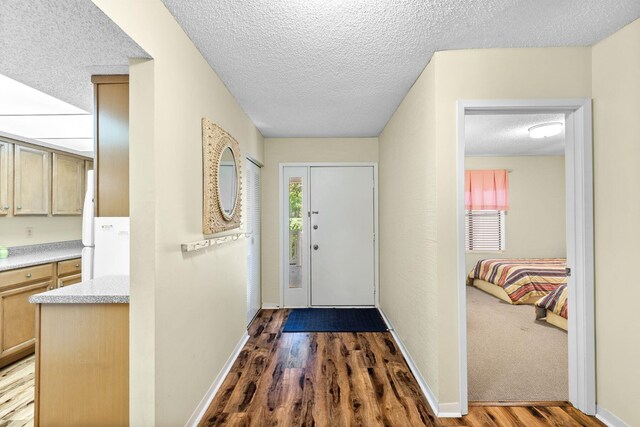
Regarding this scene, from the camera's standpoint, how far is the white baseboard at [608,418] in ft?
6.35

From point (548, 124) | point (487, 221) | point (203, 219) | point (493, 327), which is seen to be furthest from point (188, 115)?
point (487, 221)

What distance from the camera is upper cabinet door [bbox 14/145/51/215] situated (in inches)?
131

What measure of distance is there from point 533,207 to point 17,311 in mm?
7006

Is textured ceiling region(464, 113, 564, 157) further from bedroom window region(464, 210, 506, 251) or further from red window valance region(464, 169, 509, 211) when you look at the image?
bedroom window region(464, 210, 506, 251)

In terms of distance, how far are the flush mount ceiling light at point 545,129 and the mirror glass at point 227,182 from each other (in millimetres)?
3536

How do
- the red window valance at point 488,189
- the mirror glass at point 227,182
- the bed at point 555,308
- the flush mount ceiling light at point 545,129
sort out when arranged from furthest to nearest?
1. the red window valance at point 488,189
2. the flush mount ceiling light at point 545,129
3. the bed at point 555,308
4. the mirror glass at point 227,182

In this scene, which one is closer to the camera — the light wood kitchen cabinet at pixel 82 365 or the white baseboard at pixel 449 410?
the light wood kitchen cabinet at pixel 82 365

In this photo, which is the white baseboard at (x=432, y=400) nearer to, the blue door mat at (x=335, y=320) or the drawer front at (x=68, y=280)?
the blue door mat at (x=335, y=320)

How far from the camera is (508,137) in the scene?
4617 millimetres

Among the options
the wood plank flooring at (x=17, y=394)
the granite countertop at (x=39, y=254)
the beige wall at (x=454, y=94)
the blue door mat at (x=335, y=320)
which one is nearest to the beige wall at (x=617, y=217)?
the beige wall at (x=454, y=94)

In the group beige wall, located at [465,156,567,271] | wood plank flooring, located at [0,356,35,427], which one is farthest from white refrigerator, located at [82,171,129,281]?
beige wall, located at [465,156,567,271]

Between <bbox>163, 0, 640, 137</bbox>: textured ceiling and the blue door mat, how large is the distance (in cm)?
245

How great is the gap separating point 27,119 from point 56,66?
60.0 inches

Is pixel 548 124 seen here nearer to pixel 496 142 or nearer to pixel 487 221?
pixel 496 142
